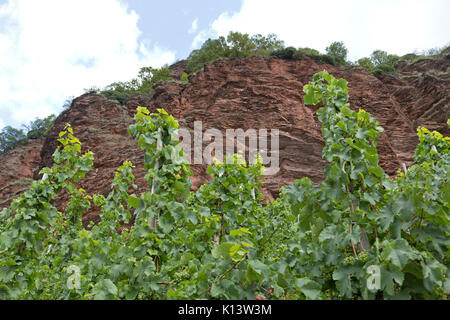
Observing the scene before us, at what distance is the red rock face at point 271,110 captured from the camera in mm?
13938

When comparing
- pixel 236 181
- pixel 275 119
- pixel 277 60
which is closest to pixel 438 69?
pixel 277 60

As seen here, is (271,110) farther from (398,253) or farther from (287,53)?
(398,253)

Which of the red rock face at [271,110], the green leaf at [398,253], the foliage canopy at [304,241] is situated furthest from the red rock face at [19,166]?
the green leaf at [398,253]

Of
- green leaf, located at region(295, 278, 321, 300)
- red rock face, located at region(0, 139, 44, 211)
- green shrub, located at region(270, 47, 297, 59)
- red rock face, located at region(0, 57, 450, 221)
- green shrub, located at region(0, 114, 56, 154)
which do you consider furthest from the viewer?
green shrub, located at region(0, 114, 56, 154)

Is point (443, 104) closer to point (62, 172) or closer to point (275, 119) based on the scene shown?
point (275, 119)

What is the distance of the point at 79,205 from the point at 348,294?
614 cm

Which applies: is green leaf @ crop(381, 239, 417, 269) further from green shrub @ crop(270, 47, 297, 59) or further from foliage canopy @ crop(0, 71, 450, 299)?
green shrub @ crop(270, 47, 297, 59)

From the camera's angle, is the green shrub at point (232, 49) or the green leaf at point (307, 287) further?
the green shrub at point (232, 49)

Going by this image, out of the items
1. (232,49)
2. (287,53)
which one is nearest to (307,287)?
(287,53)

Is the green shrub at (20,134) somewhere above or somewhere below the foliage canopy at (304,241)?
above

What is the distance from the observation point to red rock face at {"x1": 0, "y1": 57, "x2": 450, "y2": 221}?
13938mm

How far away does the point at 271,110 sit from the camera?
53.7ft

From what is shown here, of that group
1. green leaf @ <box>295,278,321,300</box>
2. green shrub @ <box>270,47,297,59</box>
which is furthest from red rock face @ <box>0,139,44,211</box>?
green leaf @ <box>295,278,321,300</box>

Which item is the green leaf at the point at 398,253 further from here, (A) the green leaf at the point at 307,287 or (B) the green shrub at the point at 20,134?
(B) the green shrub at the point at 20,134
